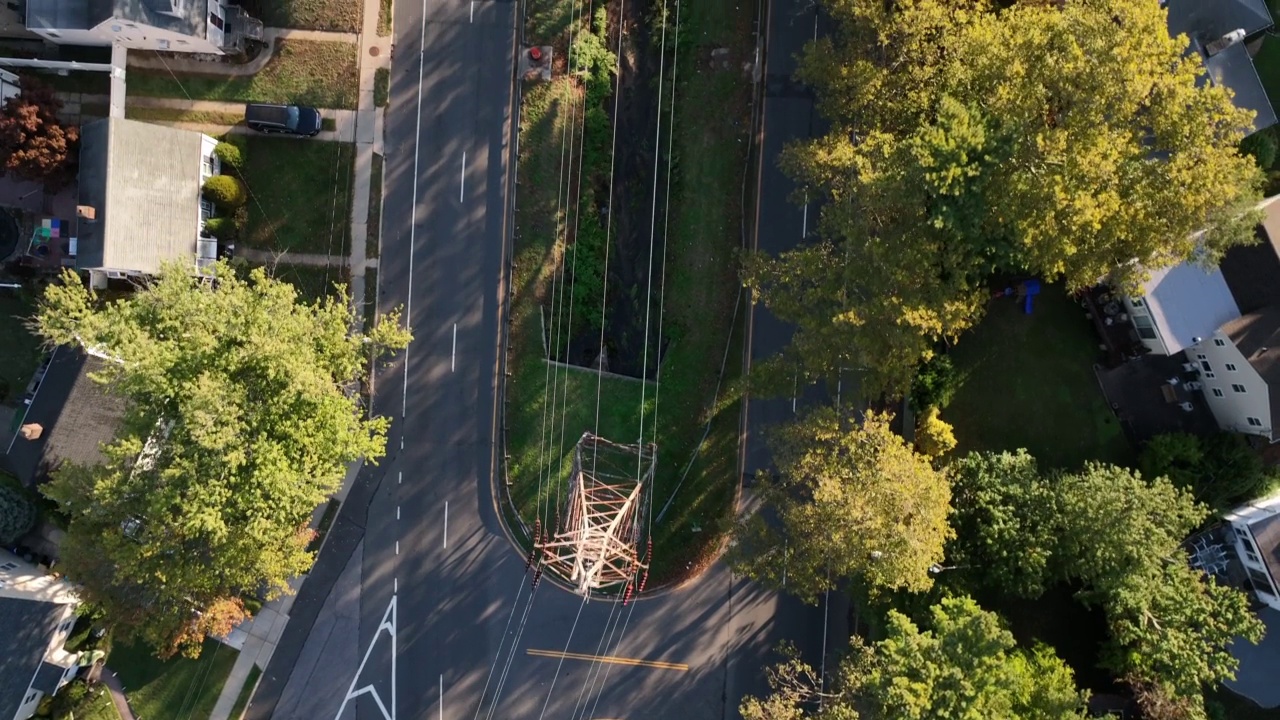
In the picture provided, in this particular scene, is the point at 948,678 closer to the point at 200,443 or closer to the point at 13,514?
the point at 200,443

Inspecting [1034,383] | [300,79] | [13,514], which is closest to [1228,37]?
[1034,383]

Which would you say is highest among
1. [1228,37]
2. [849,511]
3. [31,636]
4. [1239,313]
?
[1228,37]

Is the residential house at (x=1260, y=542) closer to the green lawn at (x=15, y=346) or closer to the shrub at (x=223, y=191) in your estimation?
the shrub at (x=223, y=191)

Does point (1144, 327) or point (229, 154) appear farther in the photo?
point (229, 154)

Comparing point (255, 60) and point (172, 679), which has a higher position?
point (255, 60)

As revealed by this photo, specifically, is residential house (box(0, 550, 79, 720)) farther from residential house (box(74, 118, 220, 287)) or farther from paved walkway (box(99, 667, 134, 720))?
residential house (box(74, 118, 220, 287))

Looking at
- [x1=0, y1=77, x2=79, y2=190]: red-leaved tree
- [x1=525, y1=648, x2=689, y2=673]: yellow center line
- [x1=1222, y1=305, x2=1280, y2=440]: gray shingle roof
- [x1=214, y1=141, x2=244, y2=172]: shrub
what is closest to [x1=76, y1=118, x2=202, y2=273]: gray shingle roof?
[x1=0, y1=77, x2=79, y2=190]: red-leaved tree

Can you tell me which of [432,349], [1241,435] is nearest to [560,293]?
[432,349]
